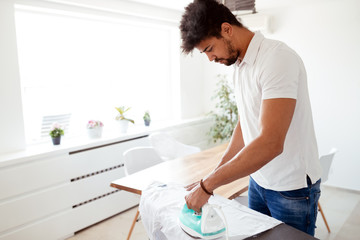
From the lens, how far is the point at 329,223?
10.0 ft

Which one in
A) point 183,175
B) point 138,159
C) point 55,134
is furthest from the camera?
point 55,134

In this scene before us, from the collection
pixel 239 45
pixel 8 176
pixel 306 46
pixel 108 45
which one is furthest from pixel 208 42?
pixel 306 46

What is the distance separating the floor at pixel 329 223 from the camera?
2840 mm

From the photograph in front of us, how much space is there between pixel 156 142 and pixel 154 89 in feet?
4.84

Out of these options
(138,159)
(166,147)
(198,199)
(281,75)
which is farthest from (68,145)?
(281,75)

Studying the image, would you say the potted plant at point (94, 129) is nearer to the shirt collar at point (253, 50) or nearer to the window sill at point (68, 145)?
the window sill at point (68, 145)

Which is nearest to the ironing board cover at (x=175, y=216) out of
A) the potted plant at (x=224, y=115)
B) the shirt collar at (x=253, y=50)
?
the shirt collar at (x=253, y=50)

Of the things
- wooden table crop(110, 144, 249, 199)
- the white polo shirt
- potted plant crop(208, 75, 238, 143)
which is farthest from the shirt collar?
potted plant crop(208, 75, 238, 143)

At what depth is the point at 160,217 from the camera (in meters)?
1.34

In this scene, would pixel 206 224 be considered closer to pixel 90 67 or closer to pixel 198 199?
pixel 198 199

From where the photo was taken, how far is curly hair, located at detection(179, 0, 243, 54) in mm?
1193

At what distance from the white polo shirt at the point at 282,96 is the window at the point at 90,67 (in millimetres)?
2445

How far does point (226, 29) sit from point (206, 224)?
0.76 meters

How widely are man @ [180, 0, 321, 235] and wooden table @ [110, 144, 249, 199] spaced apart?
622 millimetres
